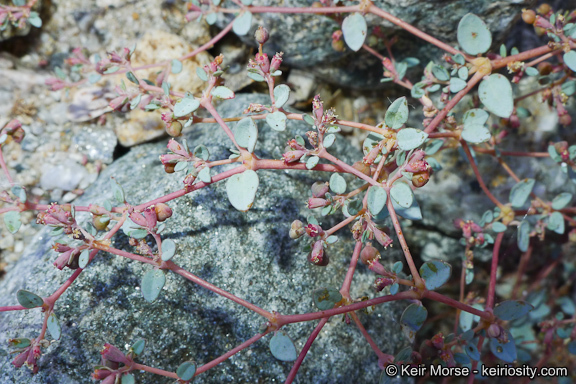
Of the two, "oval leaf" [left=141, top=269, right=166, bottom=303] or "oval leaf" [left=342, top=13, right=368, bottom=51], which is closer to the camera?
"oval leaf" [left=141, top=269, right=166, bottom=303]

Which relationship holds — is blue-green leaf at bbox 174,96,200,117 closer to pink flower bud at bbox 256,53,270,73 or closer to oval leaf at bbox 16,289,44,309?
pink flower bud at bbox 256,53,270,73

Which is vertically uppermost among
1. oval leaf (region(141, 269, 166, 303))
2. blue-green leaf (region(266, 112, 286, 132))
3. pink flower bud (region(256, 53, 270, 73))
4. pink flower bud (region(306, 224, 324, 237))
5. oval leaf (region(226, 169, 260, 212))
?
pink flower bud (region(256, 53, 270, 73))

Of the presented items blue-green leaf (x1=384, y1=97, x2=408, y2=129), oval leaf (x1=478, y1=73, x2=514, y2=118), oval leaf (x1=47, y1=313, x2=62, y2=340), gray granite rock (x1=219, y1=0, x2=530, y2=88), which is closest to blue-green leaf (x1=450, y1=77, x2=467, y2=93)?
oval leaf (x1=478, y1=73, x2=514, y2=118)

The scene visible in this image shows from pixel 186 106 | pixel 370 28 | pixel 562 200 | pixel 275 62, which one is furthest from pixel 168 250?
pixel 562 200

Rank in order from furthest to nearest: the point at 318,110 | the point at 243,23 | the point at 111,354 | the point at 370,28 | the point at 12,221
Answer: the point at 370,28, the point at 243,23, the point at 12,221, the point at 318,110, the point at 111,354

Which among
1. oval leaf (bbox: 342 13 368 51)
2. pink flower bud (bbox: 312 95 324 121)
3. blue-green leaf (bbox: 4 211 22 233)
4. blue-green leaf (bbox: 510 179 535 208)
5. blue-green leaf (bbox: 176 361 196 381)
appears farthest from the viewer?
blue-green leaf (bbox: 510 179 535 208)

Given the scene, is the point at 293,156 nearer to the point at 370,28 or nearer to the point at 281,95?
the point at 281,95

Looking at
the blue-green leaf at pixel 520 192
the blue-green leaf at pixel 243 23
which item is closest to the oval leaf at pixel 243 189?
the blue-green leaf at pixel 243 23

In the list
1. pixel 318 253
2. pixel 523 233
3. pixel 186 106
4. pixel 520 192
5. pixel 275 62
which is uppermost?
pixel 275 62
